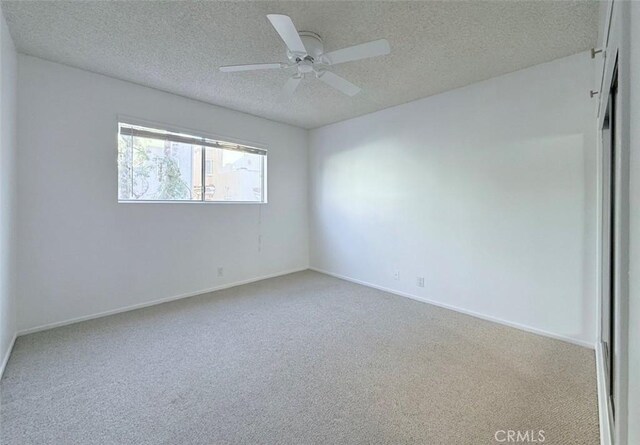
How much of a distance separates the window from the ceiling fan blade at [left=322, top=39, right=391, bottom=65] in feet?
8.09

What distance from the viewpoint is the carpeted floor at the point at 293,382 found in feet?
5.00

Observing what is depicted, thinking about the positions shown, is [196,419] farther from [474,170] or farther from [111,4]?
[474,170]

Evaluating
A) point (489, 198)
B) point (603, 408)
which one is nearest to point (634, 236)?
point (603, 408)

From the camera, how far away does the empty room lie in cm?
159

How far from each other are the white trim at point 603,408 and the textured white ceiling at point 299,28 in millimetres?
2448

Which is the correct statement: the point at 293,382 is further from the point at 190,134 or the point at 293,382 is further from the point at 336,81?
the point at 190,134

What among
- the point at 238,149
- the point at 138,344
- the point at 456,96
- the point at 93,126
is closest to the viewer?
the point at 138,344

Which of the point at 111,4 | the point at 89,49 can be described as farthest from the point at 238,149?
the point at 111,4

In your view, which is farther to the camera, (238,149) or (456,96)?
(238,149)

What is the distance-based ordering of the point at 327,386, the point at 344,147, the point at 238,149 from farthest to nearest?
1. the point at 344,147
2. the point at 238,149
3. the point at 327,386

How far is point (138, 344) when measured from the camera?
244cm

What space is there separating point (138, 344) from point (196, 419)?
123cm

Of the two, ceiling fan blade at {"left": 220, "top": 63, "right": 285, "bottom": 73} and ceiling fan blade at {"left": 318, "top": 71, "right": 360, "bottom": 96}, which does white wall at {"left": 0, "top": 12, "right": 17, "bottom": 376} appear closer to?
ceiling fan blade at {"left": 220, "top": 63, "right": 285, "bottom": 73}

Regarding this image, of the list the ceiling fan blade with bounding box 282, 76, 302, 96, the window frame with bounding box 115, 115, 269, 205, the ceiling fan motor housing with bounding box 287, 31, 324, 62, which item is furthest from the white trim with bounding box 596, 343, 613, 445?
the window frame with bounding box 115, 115, 269, 205
